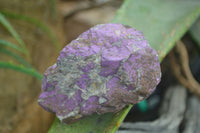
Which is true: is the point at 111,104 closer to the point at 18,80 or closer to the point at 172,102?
the point at 172,102

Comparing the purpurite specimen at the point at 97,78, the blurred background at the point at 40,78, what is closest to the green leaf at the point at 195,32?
the blurred background at the point at 40,78

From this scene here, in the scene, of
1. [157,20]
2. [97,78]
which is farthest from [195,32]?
[97,78]

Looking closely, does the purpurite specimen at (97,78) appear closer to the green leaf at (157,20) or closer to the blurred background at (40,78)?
the green leaf at (157,20)

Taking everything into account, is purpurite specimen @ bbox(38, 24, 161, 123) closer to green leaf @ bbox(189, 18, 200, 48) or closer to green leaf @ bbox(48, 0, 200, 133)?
green leaf @ bbox(48, 0, 200, 133)

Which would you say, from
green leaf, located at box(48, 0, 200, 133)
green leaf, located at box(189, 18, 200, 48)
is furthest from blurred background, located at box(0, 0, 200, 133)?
green leaf, located at box(48, 0, 200, 133)

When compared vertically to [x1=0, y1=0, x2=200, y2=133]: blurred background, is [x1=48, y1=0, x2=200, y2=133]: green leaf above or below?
above

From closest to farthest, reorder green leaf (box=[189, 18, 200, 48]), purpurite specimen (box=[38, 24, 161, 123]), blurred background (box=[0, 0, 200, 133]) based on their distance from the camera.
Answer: purpurite specimen (box=[38, 24, 161, 123]) < blurred background (box=[0, 0, 200, 133]) < green leaf (box=[189, 18, 200, 48])
